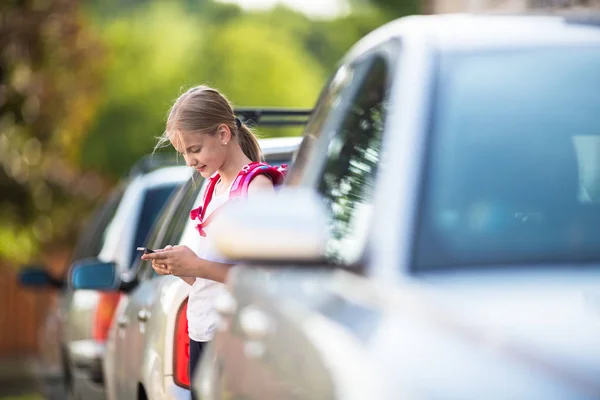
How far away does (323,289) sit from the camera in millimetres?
3102

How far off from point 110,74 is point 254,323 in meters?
62.6

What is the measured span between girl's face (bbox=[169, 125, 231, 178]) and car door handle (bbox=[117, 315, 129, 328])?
1832 millimetres

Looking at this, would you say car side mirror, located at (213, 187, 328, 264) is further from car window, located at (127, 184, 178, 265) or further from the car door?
car window, located at (127, 184, 178, 265)

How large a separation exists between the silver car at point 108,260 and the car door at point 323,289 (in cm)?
519

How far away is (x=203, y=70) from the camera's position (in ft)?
221

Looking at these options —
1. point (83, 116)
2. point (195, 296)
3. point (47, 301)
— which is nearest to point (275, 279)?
point (195, 296)

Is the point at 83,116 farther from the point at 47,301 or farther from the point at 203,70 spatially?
the point at 203,70

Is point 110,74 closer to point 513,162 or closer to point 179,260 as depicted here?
point 179,260

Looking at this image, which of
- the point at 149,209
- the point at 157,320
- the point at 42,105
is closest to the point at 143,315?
the point at 157,320

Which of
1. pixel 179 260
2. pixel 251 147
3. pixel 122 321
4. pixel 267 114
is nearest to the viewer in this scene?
pixel 179 260

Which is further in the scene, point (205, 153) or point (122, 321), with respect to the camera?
point (122, 321)

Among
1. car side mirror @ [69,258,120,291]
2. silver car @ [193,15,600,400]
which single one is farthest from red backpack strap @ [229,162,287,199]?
car side mirror @ [69,258,120,291]

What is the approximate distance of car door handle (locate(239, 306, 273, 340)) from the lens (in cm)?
337

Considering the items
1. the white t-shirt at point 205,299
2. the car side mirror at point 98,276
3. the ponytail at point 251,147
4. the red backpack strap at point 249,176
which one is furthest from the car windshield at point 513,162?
the car side mirror at point 98,276
